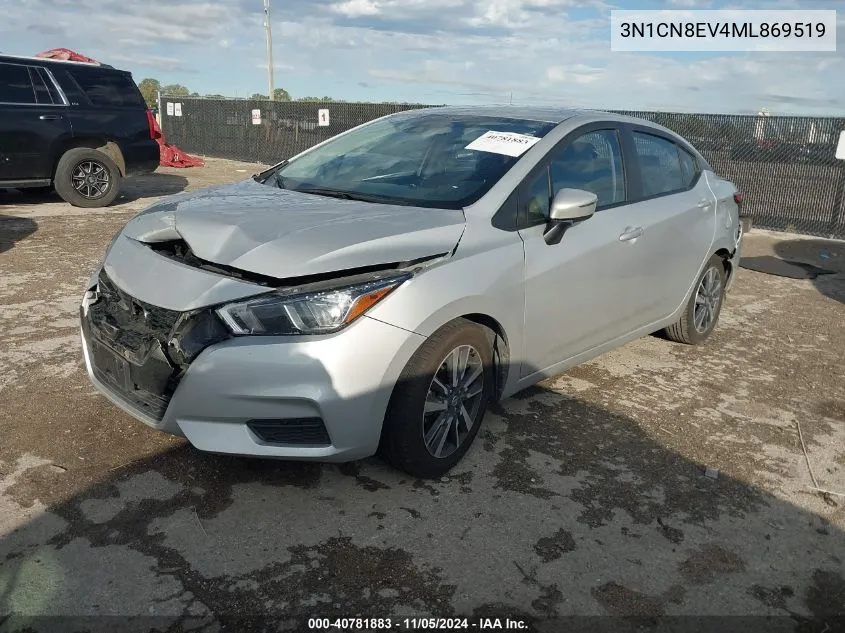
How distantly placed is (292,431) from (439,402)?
2.25 feet

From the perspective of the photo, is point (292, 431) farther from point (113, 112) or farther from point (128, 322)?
point (113, 112)

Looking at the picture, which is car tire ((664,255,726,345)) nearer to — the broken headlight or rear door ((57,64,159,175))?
the broken headlight

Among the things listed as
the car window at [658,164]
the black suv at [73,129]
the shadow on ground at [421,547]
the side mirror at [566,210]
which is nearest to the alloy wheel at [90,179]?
the black suv at [73,129]

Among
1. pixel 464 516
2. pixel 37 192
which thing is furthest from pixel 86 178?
pixel 464 516

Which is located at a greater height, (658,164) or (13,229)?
(658,164)

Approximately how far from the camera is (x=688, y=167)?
517cm

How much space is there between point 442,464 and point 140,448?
1.41 m

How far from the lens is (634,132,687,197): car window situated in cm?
458

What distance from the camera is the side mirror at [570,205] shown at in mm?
3500

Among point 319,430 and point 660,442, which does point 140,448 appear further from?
point 660,442

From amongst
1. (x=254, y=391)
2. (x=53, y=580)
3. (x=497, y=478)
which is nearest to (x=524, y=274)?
(x=497, y=478)

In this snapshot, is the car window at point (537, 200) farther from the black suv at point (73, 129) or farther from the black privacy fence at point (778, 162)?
the black privacy fence at point (778, 162)

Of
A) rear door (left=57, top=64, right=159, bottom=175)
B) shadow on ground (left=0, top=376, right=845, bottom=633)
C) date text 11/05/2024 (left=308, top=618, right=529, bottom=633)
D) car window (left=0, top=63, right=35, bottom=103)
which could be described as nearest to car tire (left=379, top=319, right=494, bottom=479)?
shadow on ground (left=0, top=376, right=845, bottom=633)

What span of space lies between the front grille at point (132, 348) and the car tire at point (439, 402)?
2.98 feet
